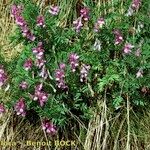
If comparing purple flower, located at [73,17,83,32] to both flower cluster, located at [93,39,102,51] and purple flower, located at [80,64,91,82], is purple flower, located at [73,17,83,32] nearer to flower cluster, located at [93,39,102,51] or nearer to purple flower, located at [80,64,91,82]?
flower cluster, located at [93,39,102,51]

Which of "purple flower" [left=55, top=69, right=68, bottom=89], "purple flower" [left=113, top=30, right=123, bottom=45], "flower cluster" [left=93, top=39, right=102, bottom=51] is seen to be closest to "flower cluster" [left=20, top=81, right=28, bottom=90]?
"purple flower" [left=55, top=69, right=68, bottom=89]

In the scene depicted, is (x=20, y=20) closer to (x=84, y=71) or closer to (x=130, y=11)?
(x=84, y=71)

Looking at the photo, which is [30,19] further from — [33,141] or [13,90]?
[33,141]

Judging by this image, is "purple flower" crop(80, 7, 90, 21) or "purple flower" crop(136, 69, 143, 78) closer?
"purple flower" crop(136, 69, 143, 78)

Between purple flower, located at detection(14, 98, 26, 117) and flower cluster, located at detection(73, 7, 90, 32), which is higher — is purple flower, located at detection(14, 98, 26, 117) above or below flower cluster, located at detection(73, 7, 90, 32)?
below

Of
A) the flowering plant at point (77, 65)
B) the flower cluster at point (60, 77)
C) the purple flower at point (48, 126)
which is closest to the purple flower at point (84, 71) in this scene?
the flowering plant at point (77, 65)

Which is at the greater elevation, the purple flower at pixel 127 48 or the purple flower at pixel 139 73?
the purple flower at pixel 127 48

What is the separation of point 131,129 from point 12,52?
110 cm

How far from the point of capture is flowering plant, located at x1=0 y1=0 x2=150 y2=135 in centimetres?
294

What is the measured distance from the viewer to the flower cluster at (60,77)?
2854 millimetres

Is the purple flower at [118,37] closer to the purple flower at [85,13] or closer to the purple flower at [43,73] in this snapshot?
the purple flower at [85,13]

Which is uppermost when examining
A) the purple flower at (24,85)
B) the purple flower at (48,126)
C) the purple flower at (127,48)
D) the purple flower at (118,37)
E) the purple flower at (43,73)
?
the purple flower at (118,37)

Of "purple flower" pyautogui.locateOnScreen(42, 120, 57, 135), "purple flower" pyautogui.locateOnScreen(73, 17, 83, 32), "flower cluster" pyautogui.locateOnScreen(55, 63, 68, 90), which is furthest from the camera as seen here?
"purple flower" pyautogui.locateOnScreen(73, 17, 83, 32)

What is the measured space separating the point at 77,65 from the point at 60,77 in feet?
0.50
